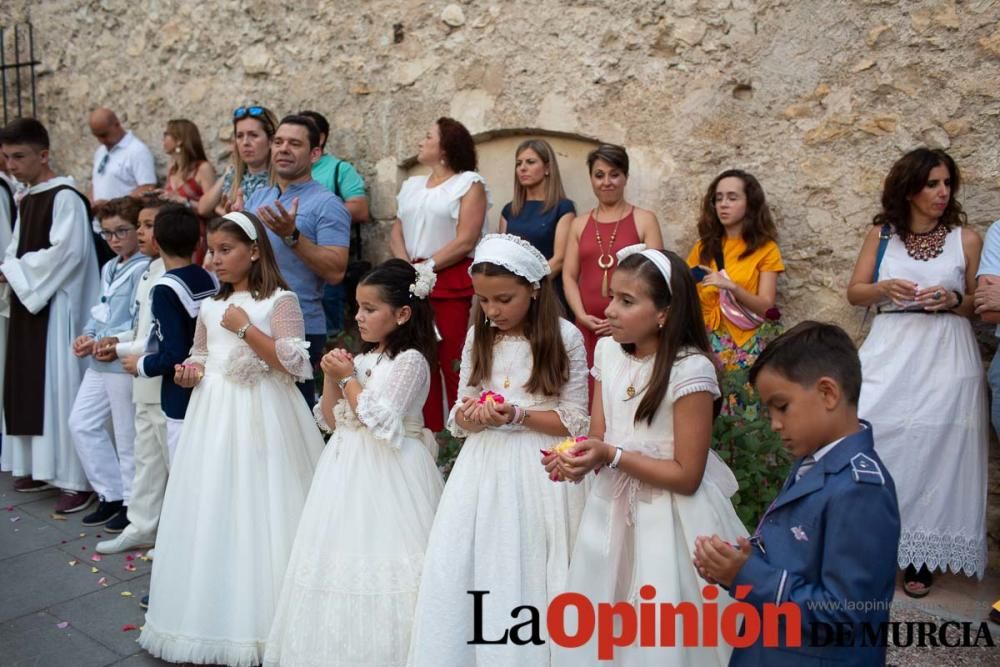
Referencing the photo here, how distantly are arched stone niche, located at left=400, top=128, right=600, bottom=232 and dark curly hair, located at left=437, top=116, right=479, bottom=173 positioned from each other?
16.1 inches

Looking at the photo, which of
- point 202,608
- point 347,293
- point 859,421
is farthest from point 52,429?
point 859,421

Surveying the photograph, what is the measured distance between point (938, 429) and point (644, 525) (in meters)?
1.97

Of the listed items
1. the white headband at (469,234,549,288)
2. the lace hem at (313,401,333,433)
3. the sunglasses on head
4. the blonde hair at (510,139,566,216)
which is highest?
the sunglasses on head

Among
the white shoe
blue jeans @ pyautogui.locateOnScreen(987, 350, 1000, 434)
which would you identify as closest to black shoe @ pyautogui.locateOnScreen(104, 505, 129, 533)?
the white shoe

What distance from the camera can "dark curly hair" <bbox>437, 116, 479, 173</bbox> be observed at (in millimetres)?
4930

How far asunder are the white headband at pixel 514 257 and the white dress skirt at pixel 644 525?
1.38ft

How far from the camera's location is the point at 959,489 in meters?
3.65

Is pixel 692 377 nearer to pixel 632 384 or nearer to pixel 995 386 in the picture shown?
pixel 632 384

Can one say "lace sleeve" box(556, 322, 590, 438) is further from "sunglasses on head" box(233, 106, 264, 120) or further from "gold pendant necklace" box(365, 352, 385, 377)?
"sunglasses on head" box(233, 106, 264, 120)

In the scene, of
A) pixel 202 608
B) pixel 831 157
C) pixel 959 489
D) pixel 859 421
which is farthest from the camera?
pixel 831 157

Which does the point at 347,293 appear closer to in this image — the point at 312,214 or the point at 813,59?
the point at 312,214

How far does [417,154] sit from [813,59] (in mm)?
2635

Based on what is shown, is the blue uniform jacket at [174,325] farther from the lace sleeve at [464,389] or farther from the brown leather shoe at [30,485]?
the brown leather shoe at [30,485]

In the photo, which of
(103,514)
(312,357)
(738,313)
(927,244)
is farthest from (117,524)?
(927,244)
